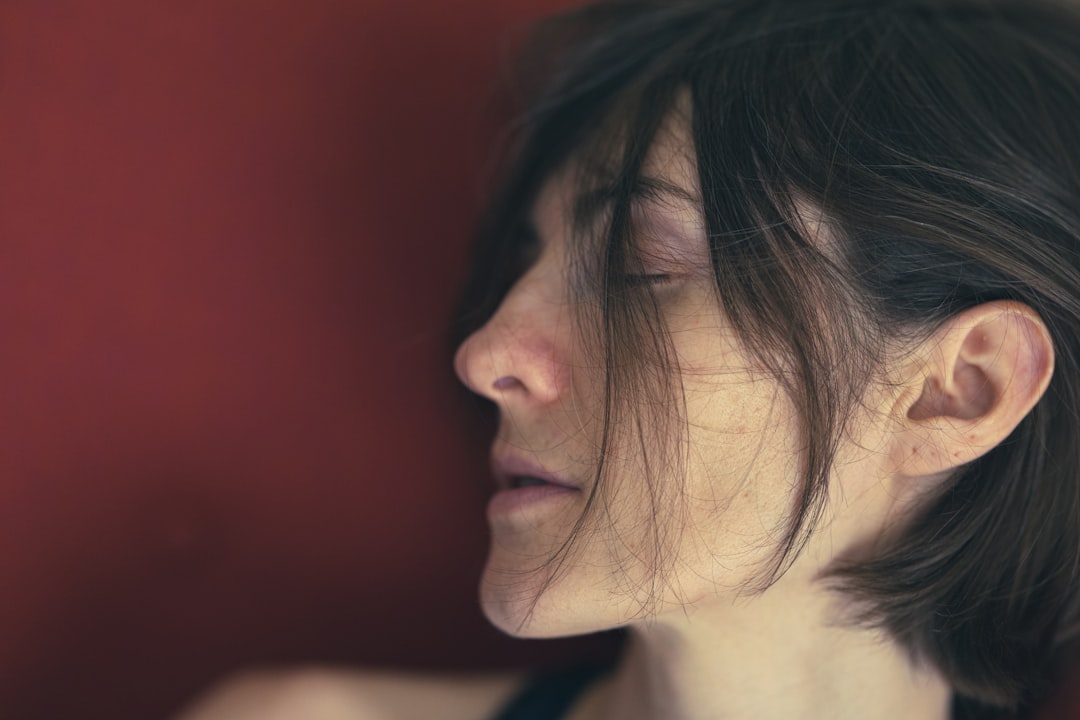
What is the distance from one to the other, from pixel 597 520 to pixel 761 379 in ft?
0.50

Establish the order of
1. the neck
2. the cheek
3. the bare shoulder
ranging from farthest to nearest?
1. the bare shoulder
2. the neck
3. the cheek

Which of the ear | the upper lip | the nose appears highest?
the nose

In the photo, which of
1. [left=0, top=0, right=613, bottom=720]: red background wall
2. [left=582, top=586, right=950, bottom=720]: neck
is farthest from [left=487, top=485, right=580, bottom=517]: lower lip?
[left=0, top=0, right=613, bottom=720]: red background wall

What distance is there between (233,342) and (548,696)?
47 centimetres

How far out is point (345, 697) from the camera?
0.88 meters

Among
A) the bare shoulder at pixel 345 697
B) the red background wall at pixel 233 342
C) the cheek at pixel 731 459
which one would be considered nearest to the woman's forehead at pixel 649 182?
the cheek at pixel 731 459

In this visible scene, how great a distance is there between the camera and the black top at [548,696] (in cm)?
93

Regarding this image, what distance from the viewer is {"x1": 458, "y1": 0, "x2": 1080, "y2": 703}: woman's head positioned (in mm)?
635

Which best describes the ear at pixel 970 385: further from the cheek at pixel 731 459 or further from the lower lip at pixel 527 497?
the lower lip at pixel 527 497

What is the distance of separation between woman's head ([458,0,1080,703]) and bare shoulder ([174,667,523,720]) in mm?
247

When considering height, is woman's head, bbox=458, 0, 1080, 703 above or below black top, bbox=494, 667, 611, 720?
above

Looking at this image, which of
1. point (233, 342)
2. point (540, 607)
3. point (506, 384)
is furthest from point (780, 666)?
point (233, 342)

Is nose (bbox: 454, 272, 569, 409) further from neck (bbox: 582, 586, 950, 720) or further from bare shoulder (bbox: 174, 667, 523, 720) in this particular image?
bare shoulder (bbox: 174, 667, 523, 720)

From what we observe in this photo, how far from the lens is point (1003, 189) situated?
0.66m
